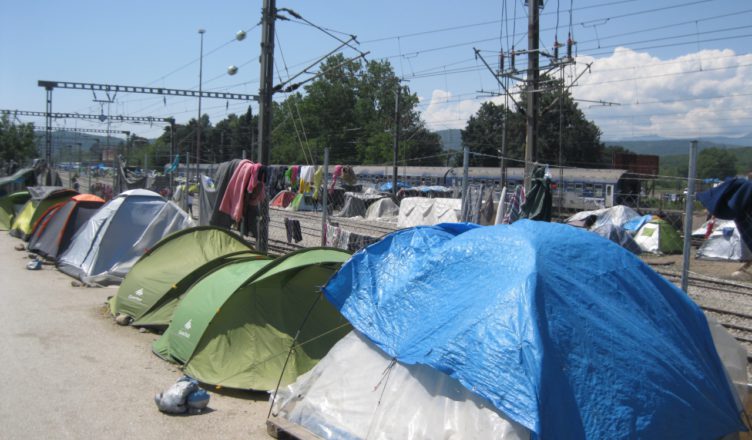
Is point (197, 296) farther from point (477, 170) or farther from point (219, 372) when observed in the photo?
point (477, 170)

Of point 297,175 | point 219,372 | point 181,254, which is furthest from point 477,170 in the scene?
point 219,372

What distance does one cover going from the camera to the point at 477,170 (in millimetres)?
45000

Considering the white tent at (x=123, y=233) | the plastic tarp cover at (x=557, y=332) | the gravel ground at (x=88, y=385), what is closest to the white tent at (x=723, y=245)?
the white tent at (x=123, y=233)

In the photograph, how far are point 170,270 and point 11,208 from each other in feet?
54.2

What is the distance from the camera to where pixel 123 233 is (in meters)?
12.7

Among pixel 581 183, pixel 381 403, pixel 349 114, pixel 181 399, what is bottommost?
pixel 181 399

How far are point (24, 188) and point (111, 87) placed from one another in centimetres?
696

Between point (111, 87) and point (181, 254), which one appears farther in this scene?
point (111, 87)

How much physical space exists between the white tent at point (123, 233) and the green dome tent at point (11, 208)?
35.4 ft

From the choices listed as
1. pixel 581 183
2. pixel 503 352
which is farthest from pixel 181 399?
pixel 581 183

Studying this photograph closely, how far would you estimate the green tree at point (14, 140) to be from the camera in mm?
43781

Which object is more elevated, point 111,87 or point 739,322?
point 111,87

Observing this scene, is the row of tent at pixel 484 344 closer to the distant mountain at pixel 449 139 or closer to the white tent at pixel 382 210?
the white tent at pixel 382 210

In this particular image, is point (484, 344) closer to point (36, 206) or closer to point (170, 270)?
point (170, 270)
